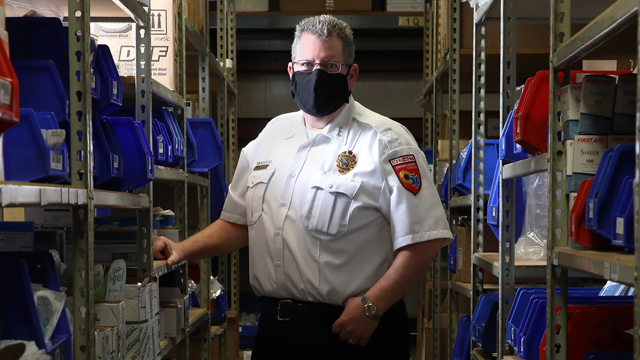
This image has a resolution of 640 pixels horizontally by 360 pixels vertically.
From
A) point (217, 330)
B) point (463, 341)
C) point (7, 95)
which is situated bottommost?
point (217, 330)

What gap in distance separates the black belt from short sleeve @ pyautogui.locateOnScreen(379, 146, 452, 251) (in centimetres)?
31

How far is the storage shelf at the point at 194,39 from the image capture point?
322cm

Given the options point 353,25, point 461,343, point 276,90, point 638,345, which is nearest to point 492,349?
point 461,343

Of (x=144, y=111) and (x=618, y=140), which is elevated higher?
(x=144, y=111)

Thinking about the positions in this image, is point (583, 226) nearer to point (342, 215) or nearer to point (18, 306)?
point (342, 215)

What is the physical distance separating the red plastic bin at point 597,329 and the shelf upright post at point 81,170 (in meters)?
1.28

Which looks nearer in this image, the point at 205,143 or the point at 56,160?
the point at 56,160

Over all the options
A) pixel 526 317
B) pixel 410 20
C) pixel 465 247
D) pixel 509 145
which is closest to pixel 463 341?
pixel 465 247

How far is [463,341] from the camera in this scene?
3.18 m

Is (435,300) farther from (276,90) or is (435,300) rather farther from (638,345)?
(276,90)

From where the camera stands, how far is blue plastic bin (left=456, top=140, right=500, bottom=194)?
304 centimetres

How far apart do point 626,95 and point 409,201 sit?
0.78m

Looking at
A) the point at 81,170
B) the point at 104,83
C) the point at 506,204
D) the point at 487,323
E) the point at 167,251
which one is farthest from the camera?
the point at 487,323

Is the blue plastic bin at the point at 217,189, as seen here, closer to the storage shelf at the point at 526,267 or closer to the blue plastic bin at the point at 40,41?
the storage shelf at the point at 526,267
